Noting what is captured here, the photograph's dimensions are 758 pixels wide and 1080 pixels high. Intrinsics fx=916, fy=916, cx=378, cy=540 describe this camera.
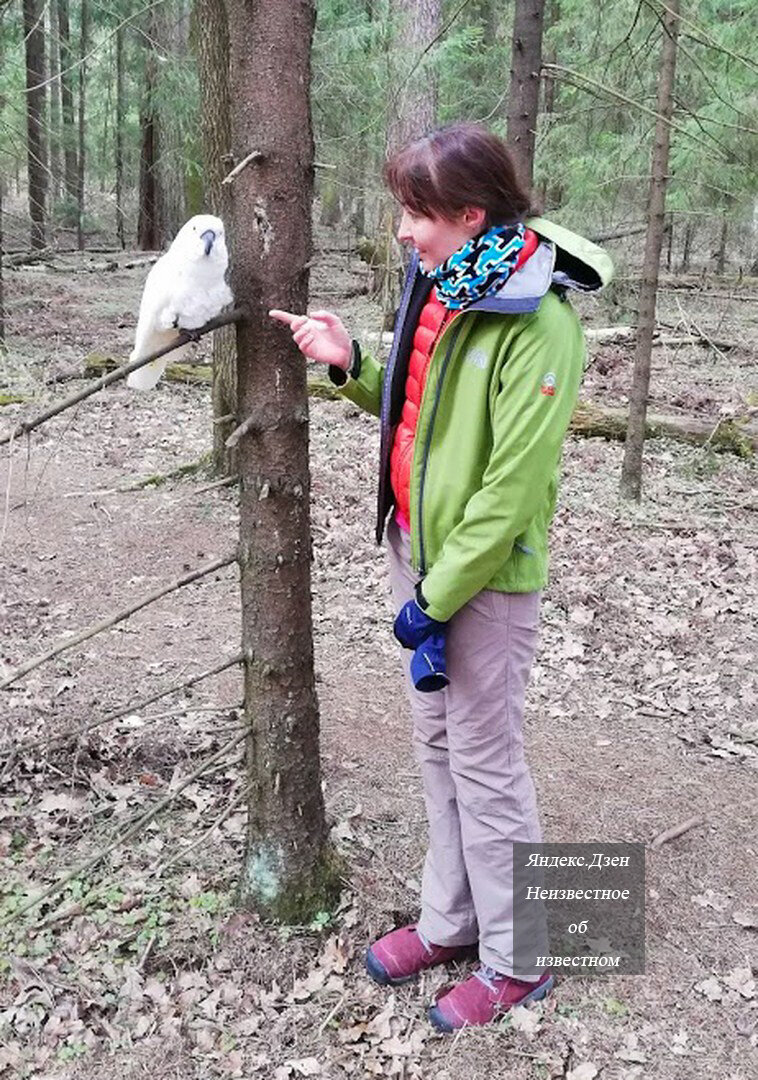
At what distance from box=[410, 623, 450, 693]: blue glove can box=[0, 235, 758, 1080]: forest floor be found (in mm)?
891

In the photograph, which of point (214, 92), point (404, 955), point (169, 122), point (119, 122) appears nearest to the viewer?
point (404, 955)

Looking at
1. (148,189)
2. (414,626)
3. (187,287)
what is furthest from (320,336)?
(148,189)

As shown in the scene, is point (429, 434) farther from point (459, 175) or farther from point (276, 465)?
point (459, 175)

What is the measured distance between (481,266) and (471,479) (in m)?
0.50

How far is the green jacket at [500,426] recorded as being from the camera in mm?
2100

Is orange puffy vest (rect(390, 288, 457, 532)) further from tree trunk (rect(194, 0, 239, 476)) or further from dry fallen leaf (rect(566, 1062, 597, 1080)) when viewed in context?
tree trunk (rect(194, 0, 239, 476))

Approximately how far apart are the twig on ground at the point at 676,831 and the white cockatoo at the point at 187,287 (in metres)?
2.57

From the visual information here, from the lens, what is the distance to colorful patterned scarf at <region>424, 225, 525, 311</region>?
2.10m

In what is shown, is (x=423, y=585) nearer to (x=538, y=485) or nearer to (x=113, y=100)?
(x=538, y=485)

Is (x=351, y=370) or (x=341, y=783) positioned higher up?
(x=351, y=370)

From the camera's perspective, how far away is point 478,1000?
2.67 meters

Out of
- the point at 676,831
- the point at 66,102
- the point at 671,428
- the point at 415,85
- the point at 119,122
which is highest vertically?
the point at 66,102

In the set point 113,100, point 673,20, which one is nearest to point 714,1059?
point 673,20

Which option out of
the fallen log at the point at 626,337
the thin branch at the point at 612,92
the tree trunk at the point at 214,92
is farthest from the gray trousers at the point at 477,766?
the fallen log at the point at 626,337
